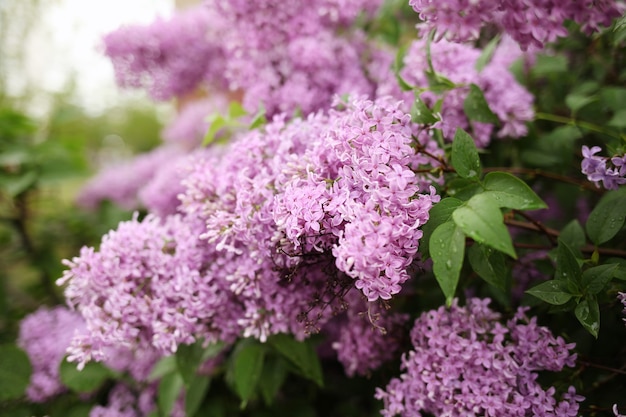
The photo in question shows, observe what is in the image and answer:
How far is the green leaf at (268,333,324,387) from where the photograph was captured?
33.9 inches

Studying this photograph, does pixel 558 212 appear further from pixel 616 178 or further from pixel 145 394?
pixel 145 394

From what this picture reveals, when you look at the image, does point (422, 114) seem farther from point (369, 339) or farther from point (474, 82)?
point (369, 339)

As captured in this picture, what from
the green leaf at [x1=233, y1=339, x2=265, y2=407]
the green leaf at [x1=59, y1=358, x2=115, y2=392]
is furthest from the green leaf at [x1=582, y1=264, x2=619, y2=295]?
the green leaf at [x1=59, y1=358, x2=115, y2=392]

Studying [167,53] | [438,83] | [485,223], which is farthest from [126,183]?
[485,223]

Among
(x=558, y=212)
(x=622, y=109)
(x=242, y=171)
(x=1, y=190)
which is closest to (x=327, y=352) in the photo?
(x=242, y=171)

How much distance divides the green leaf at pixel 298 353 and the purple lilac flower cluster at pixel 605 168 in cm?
58

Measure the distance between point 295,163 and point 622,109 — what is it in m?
0.73

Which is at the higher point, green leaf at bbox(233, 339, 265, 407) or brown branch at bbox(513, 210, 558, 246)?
brown branch at bbox(513, 210, 558, 246)

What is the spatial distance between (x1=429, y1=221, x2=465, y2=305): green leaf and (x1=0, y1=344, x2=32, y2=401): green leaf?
3.24ft

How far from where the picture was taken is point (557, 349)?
2.27 ft

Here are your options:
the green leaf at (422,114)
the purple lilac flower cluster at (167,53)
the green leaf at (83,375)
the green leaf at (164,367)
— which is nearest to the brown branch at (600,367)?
the green leaf at (422,114)

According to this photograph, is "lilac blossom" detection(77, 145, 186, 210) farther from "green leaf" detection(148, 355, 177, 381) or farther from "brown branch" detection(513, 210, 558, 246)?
"brown branch" detection(513, 210, 558, 246)

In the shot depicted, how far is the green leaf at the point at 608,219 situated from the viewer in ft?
2.36

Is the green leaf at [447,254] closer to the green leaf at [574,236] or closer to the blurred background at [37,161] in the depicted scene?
the green leaf at [574,236]
